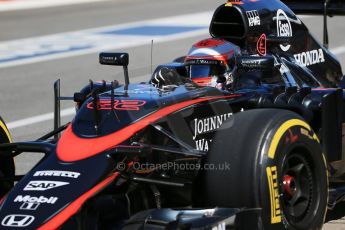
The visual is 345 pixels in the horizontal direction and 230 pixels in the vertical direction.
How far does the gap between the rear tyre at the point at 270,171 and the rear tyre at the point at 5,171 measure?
4.51ft

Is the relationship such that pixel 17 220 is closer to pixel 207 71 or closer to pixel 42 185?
pixel 42 185

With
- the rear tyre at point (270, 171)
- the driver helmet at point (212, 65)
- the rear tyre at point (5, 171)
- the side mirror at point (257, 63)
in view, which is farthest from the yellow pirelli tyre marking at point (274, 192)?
the rear tyre at point (5, 171)

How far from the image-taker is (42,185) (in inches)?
187

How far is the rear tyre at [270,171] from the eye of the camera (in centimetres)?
482

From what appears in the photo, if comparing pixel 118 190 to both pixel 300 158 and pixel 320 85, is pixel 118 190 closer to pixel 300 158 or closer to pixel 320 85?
pixel 300 158

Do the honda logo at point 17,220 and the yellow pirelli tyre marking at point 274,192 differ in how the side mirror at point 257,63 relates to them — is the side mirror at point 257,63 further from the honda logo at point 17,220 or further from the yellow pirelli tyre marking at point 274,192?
the honda logo at point 17,220

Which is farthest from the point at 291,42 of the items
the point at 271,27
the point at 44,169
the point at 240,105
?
the point at 44,169

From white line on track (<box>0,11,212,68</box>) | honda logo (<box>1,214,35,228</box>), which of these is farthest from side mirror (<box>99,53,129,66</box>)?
white line on track (<box>0,11,212,68</box>)

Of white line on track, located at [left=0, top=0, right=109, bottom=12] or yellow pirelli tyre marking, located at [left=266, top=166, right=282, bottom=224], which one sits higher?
yellow pirelli tyre marking, located at [left=266, top=166, right=282, bottom=224]

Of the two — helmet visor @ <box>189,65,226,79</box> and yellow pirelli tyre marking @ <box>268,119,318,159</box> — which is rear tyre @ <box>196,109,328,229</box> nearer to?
yellow pirelli tyre marking @ <box>268,119,318,159</box>

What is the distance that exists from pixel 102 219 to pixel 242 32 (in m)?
2.49

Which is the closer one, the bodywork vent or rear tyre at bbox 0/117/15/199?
rear tyre at bbox 0/117/15/199

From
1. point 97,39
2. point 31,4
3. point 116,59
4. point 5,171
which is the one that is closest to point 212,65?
point 116,59

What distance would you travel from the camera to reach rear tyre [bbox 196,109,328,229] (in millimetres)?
4824
